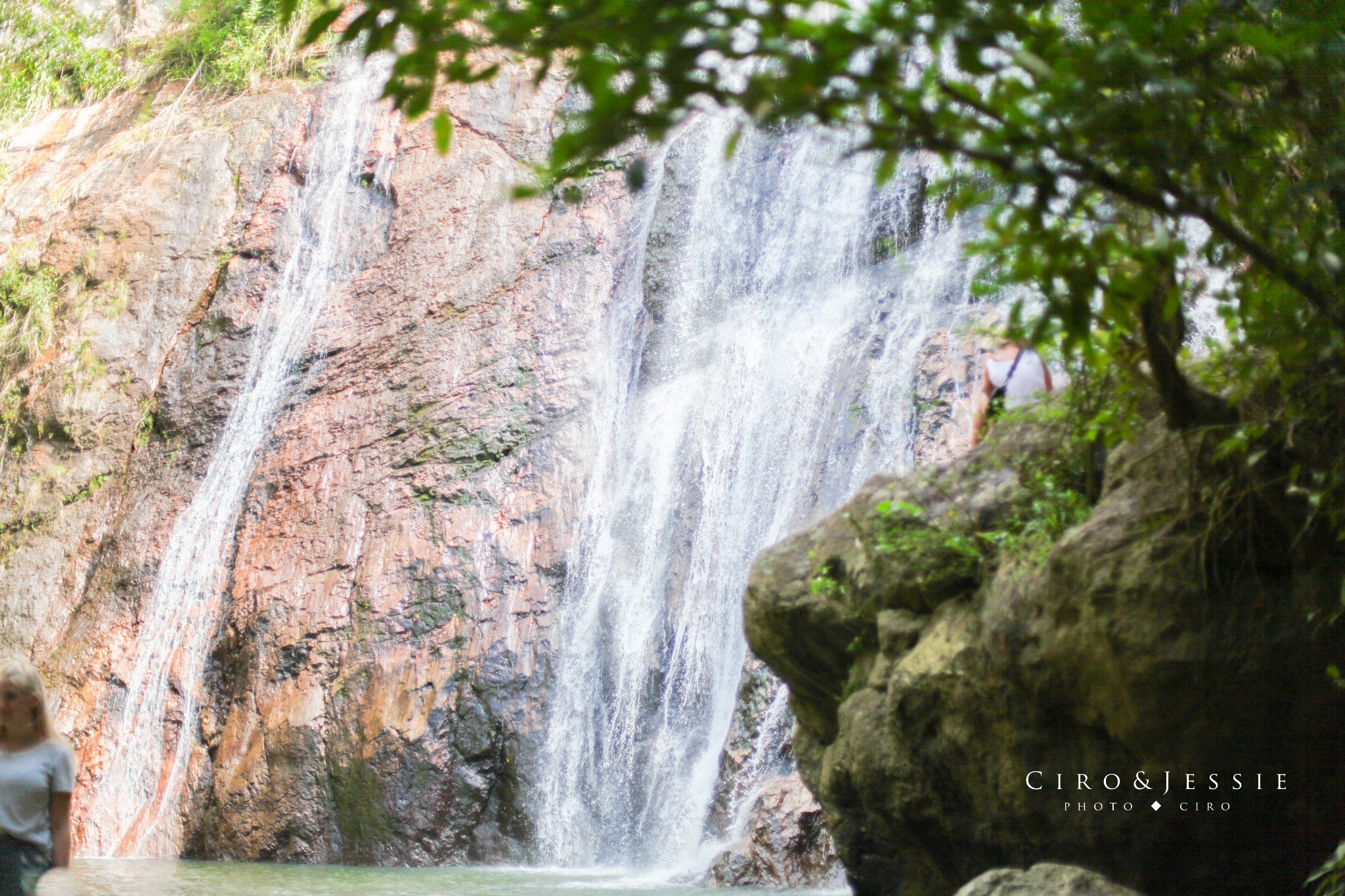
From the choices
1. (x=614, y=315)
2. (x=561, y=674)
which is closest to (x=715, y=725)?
(x=561, y=674)

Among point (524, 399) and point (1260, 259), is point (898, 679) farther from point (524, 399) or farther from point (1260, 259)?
point (524, 399)

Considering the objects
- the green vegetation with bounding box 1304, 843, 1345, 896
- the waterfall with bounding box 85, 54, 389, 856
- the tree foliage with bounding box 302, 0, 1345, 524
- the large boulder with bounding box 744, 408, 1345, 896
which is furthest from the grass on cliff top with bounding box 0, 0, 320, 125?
the green vegetation with bounding box 1304, 843, 1345, 896

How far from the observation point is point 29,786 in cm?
373

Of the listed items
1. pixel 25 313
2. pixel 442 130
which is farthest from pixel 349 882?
pixel 25 313

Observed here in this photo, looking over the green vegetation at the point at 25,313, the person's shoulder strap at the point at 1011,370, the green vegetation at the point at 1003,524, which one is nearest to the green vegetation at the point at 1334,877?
the green vegetation at the point at 1003,524

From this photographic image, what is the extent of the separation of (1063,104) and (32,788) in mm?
3774

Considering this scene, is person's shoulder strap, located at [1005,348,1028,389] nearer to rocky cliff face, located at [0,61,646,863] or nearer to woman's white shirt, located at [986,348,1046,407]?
woman's white shirt, located at [986,348,1046,407]

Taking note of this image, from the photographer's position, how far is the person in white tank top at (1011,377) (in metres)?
5.85

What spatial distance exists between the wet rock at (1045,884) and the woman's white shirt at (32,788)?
124 inches

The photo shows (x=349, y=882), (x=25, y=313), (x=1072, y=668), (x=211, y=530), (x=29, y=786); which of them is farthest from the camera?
(x=25, y=313)

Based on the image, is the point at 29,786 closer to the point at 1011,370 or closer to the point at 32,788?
the point at 32,788

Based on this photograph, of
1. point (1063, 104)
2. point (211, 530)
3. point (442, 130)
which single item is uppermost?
point (1063, 104)

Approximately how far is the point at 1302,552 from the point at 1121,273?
1904mm

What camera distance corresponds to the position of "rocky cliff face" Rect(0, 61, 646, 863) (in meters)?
10.3
